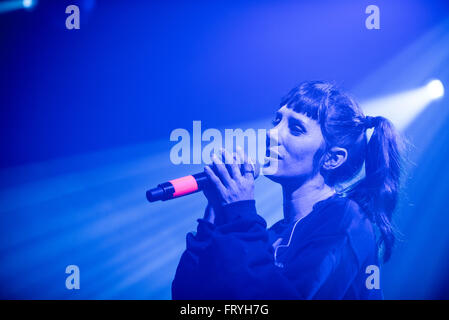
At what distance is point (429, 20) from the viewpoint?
2270 millimetres

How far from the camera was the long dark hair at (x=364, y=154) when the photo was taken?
82.0 inches

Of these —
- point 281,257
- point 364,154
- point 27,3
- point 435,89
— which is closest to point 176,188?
point 281,257

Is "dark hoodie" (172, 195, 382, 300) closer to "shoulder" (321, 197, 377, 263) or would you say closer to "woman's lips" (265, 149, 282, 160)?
"shoulder" (321, 197, 377, 263)

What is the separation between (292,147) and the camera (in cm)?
211

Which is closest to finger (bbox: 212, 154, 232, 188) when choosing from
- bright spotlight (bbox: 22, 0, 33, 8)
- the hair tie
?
the hair tie

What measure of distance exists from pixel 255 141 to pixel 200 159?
0.30 meters

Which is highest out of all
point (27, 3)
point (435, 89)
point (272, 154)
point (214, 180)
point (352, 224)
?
point (27, 3)

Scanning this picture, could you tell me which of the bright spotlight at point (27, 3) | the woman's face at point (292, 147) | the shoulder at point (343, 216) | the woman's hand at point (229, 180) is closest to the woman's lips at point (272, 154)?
the woman's face at point (292, 147)

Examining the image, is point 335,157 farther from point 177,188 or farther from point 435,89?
point 177,188

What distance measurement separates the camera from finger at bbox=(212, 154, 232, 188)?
2.02 meters

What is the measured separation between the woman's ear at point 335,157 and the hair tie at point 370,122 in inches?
7.3
